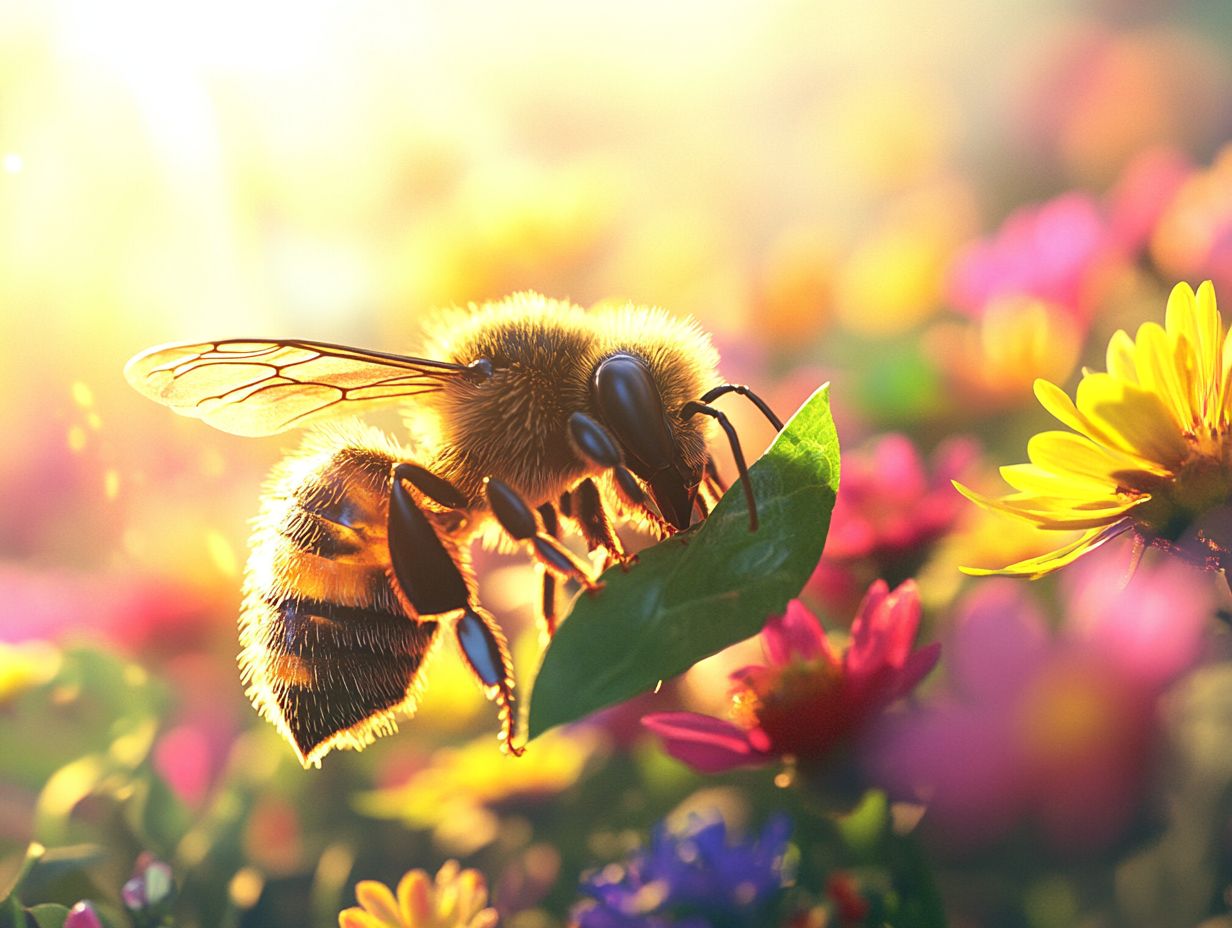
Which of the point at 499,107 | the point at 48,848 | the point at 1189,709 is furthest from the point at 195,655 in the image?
the point at 499,107

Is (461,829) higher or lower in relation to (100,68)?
lower

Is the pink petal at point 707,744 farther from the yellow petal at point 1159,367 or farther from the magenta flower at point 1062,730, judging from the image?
the yellow petal at point 1159,367

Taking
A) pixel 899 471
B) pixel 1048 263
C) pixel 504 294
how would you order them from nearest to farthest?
pixel 899 471
pixel 1048 263
pixel 504 294

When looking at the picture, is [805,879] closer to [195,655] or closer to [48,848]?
[48,848]

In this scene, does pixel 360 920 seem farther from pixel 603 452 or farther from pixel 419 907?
pixel 603 452

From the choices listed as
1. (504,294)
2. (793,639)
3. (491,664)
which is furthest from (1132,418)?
(504,294)

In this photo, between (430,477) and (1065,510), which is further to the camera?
(430,477)
